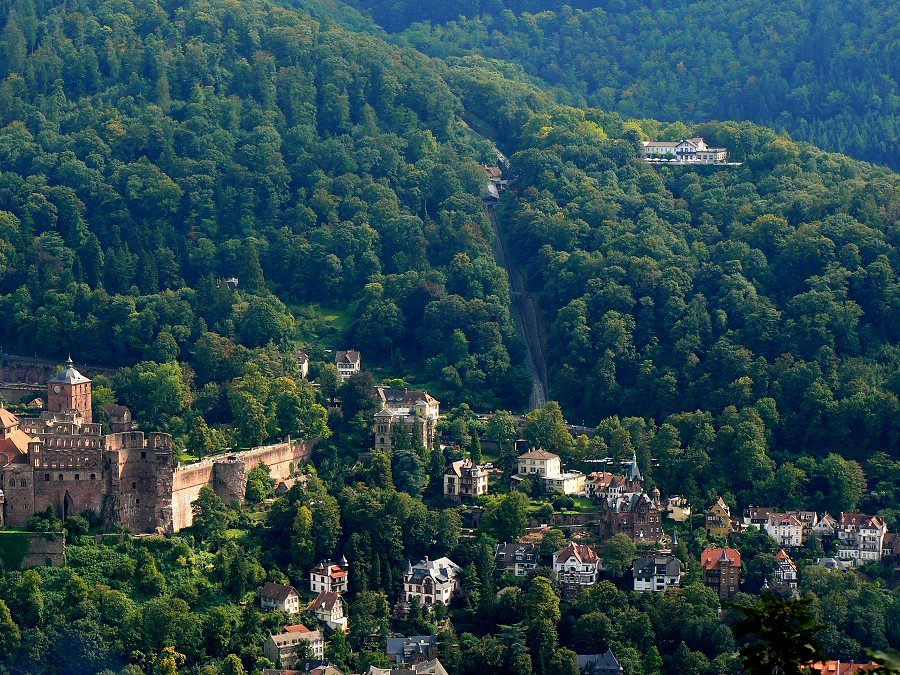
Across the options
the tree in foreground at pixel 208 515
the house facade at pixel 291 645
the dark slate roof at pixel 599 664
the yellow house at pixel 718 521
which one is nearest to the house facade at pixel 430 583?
the house facade at pixel 291 645

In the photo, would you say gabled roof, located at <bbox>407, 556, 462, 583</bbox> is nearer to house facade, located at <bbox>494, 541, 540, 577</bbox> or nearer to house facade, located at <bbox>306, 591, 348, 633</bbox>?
house facade, located at <bbox>494, 541, 540, 577</bbox>

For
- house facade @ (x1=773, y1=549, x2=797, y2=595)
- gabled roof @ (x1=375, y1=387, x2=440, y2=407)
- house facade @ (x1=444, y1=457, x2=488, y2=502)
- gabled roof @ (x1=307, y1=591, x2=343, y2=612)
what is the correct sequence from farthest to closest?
gabled roof @ (x1=375, y1=387, x2=440, y2=407) → house facade @ (x1=444, y1=457, x2=488, y2=502) → house facade @ (x1=773, y1=549, x2=797, y2=595) → gabled roof @ (x1=307, y1=591, x2=343, y2=612)

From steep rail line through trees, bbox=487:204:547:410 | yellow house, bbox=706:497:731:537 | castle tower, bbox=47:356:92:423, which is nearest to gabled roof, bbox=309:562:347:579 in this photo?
castle tower, bbox=47:356:92:423

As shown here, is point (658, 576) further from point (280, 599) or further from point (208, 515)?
point (208, 515)

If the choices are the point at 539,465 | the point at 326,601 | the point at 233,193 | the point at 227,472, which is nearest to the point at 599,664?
the point at 326,601

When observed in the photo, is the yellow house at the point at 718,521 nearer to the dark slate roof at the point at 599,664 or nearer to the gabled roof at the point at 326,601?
the dark slate roof at the point at 599,664
